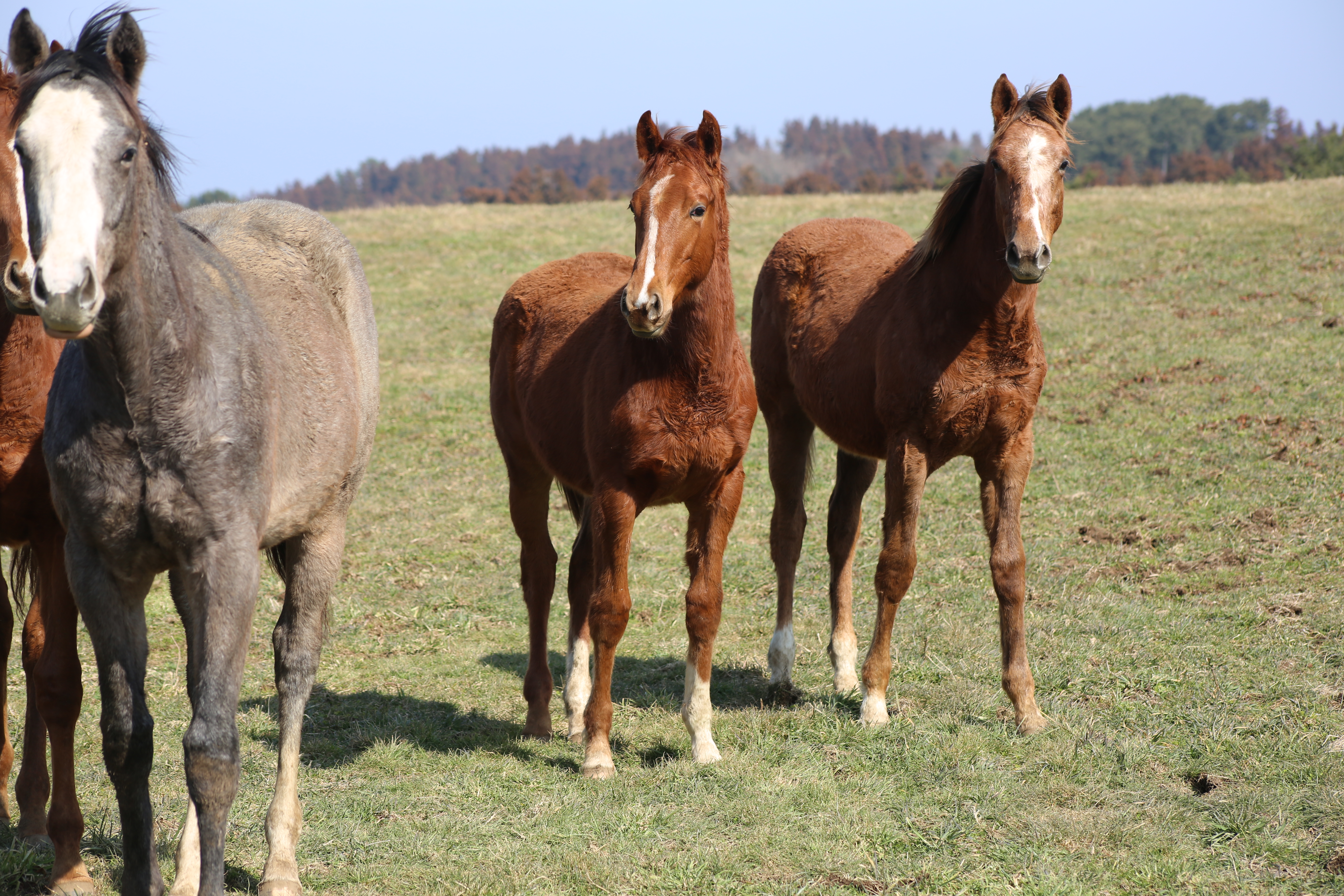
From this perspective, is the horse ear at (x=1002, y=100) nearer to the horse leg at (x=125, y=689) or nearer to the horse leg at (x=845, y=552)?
the horse leg at (x=845, y=552)

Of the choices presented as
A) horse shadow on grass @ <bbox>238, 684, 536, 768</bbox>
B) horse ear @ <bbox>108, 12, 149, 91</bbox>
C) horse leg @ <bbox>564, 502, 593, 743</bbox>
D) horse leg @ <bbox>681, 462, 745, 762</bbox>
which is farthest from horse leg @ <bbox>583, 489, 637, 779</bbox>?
horse ear @ <bbox>108, 12, 149, 91</bbox>

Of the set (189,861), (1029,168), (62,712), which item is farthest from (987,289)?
(62,712)

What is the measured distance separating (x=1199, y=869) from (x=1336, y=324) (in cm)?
1082

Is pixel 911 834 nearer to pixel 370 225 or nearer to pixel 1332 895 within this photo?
pixel 1332 895

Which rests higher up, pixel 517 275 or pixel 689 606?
pixel 517 275

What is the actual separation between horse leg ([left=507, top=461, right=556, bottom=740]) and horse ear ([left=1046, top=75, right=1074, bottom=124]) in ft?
10.7

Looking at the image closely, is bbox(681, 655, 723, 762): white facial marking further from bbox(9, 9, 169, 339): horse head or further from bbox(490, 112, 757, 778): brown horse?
bbox(9, 9, 169, 339): horse head

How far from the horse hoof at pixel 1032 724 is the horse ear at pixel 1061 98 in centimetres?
291

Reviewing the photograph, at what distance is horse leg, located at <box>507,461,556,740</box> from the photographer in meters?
5.61

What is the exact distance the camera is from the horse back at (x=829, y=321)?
582 cm

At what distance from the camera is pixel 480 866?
3.91 meters

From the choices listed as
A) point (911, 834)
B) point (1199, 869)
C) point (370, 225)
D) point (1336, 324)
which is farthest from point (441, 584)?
point (370, 225)

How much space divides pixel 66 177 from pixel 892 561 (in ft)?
13.1

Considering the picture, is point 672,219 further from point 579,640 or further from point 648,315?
point 579,640
